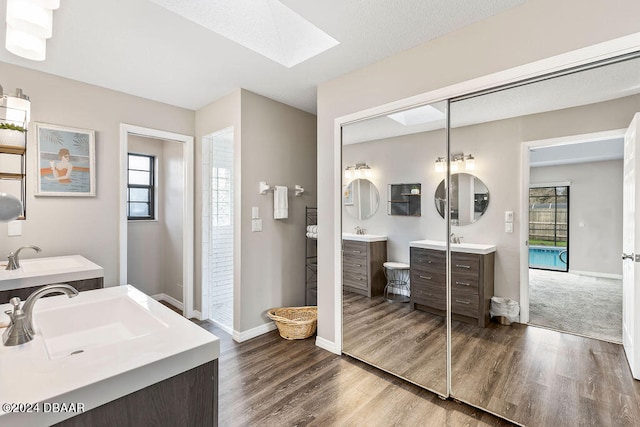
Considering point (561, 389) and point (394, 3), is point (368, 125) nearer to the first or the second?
point (394, 3)

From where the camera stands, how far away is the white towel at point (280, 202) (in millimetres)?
3293

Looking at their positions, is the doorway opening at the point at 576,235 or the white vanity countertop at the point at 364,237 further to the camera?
the white vanity countertop at the point at 364,237

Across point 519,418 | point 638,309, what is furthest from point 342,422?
point 638,309

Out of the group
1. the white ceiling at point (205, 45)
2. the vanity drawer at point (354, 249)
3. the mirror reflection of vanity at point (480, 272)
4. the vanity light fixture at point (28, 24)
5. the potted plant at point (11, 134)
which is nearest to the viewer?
the vanity light fixture at point (28, 24)

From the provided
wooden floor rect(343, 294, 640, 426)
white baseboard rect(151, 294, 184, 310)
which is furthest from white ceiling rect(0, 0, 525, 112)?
white baseboard rect(151, 294, 184, 310)

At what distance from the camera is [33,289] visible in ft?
6.42

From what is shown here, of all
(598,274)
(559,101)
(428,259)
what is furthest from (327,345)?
(559,101)

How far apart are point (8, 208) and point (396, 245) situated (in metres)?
2.22

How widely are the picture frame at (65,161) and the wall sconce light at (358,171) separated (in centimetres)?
244

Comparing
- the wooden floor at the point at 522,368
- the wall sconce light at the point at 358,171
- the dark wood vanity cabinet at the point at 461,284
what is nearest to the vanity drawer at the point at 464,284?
the dark wood vanity cabinet at the point at 461,284

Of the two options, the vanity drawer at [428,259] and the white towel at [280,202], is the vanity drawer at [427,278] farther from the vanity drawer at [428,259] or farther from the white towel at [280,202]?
the white towel at [280,202]

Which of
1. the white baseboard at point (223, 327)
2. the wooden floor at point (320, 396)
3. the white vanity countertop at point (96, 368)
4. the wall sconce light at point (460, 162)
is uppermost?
the wall sconce light at point (460, 162)

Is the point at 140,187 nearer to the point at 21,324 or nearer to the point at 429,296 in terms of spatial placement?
the point at 21,324

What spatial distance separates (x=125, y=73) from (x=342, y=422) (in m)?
3.27
